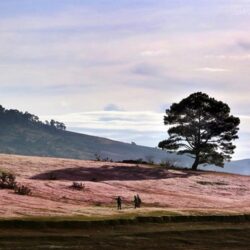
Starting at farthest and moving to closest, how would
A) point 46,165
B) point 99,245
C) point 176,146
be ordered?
point 176,146 < point 46,165 < point 99,245

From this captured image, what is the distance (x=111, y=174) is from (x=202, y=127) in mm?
30905

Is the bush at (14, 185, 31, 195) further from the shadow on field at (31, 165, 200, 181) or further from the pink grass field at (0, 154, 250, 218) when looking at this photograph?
the shadow on field at (31, 165, 200, 181)

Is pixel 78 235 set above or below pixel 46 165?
below

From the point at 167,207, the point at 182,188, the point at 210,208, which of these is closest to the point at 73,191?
the point at 167,207

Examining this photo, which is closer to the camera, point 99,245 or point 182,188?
point 99,245

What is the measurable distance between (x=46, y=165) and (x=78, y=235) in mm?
43331

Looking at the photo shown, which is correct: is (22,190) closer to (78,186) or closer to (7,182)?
(7,182)

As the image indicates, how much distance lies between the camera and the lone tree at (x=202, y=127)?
105m

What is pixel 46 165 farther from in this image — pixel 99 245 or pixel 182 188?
pixel 99 245

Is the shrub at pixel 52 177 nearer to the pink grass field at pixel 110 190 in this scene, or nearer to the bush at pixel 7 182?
the pink grass field at pixel 110 190

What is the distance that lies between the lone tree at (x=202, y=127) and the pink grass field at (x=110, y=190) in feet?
46.5

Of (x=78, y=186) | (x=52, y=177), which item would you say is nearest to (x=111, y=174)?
(x=52, y=177)

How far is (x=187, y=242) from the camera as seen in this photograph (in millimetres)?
39219

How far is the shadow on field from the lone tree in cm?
1506
